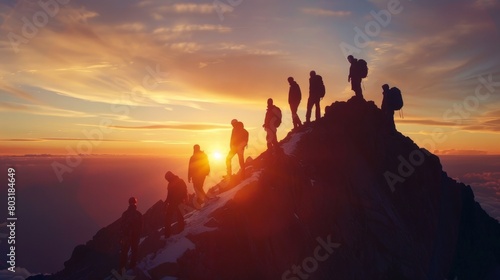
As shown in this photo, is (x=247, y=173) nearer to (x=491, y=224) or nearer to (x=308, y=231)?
(x=308, y=231)

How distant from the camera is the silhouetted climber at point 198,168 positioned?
862 inches

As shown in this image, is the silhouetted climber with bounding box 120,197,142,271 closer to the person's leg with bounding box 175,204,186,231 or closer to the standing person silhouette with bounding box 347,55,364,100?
the person's leg with bounding box 175,204,186,231

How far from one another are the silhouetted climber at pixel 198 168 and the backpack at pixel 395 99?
58.5ft

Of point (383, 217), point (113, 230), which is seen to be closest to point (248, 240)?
point (383, 217)

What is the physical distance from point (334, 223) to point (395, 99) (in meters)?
13.2

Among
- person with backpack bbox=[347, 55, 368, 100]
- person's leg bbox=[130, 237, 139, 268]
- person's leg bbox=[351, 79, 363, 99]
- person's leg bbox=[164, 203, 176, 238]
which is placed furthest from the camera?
person's leg bbox=[351, 79, 363, 99]

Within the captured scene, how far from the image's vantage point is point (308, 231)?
2205 cm

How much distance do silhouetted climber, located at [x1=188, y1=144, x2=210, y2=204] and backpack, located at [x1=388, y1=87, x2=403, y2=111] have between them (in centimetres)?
1783

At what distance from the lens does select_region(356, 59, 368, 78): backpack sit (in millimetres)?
29125

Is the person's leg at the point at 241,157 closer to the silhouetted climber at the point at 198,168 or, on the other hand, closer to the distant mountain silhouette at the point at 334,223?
the distant mountain silhouette at the point at 334,223

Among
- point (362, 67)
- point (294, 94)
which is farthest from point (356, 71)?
point (294, 94)

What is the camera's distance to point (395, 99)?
31.3 metres

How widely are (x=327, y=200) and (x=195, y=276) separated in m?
12.6

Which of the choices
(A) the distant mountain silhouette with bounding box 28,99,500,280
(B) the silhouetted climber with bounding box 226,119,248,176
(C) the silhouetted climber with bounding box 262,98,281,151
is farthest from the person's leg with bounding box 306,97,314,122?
(B) the silhouetted climber with bounding box 226,119,248,176
